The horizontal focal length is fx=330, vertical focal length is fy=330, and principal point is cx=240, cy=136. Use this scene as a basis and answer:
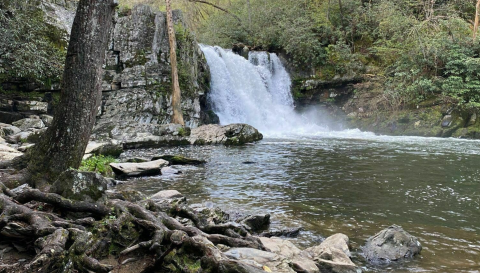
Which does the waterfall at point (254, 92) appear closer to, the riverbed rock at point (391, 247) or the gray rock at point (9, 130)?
the gray rock at point (9, 130)

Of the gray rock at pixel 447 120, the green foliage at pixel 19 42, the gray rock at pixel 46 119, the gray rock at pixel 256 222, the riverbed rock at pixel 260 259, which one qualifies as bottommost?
the gray rock at pixel 256 222

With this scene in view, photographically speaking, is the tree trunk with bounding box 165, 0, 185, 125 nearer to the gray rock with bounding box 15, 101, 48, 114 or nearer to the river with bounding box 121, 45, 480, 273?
the river with bounding box 121, 45, 480, 273

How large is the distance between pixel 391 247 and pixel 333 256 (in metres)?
1.02

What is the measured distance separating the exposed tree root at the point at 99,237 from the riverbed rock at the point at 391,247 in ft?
5.91

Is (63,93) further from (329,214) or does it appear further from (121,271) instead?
(329,214)

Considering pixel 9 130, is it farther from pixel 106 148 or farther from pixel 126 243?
pixel 126 243

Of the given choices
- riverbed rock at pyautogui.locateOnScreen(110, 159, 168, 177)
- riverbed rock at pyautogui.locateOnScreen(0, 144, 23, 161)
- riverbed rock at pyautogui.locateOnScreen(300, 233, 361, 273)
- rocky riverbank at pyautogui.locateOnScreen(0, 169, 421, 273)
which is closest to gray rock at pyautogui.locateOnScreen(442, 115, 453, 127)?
riverbed rock at pyautogui.locateOnScreen(110, 159, 168, 177)

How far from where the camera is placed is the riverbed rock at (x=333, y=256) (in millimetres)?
3859

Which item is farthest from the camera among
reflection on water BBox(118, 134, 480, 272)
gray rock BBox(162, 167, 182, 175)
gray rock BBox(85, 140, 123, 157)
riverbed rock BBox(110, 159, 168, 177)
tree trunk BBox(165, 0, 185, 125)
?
tree trunk BBox(165, 0, 185, 125)

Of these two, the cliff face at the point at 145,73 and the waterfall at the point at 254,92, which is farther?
the waterfall at the point at 254,92

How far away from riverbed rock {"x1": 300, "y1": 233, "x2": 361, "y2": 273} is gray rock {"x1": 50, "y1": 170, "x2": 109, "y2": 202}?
262cm

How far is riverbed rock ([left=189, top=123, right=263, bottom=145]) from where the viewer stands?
55.0 ft

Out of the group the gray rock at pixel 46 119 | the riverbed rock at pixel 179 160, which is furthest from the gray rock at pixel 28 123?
the riverbed rock at pixel 179 160

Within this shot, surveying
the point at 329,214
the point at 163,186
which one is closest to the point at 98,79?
the point at 163,186
